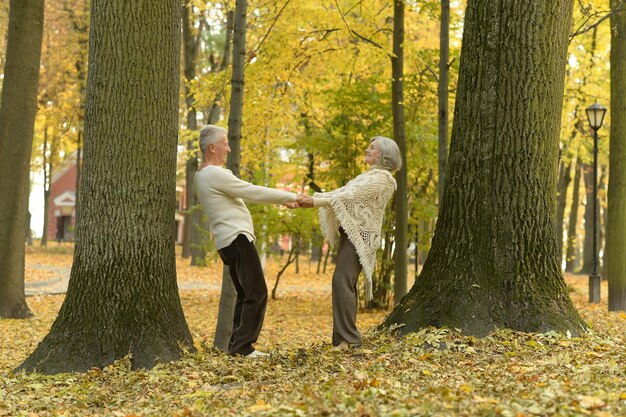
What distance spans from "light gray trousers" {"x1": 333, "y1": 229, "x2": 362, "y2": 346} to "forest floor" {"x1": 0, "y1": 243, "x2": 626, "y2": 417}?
0.52ft

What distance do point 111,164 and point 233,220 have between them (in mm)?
1153

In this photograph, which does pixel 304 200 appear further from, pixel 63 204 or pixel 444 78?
pixel 63 204

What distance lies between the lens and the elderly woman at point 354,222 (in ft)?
25.8

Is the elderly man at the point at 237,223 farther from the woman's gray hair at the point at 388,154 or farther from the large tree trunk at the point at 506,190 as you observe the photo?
the large tree trunk at the point at 506,190

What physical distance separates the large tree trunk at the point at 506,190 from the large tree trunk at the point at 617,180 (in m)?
8.27

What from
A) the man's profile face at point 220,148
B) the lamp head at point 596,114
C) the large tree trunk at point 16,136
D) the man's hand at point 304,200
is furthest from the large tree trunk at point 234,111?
the lamp head at point 596,114

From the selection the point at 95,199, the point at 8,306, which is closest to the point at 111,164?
the point at 95,199

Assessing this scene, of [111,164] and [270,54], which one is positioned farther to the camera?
[270,54]

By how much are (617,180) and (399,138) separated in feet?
13.8

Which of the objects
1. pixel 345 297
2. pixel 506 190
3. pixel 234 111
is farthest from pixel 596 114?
pixel 345 297

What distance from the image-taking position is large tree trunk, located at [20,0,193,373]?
776 cm

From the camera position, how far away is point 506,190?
7871 millimetres

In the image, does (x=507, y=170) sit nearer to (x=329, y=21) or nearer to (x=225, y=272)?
(x=225, y=272)

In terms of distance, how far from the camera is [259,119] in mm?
16984
